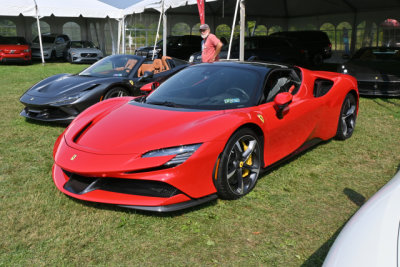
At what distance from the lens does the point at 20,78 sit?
12750mm

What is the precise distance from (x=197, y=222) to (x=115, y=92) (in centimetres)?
394

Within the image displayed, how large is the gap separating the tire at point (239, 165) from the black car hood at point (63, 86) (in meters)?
3.47

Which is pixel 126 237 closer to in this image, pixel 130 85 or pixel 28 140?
pixel 28 140

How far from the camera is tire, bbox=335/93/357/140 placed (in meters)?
5.18

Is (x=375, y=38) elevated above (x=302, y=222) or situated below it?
above

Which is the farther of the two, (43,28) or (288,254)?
(43,28)

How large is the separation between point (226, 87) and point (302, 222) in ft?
4.92

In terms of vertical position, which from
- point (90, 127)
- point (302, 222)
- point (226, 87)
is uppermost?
point (226, 87)

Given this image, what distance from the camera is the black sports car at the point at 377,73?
8.66m

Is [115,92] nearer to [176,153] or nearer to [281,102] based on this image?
[281,102]

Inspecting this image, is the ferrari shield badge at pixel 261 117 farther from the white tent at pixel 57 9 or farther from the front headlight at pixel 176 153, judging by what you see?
the white tent at pixel 57 9

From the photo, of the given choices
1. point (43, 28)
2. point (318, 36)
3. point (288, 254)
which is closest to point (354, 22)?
point (318, 36)

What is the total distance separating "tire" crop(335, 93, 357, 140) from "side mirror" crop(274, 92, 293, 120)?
63.2 inches

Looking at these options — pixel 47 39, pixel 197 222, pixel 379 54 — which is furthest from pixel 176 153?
pixel 47 39
